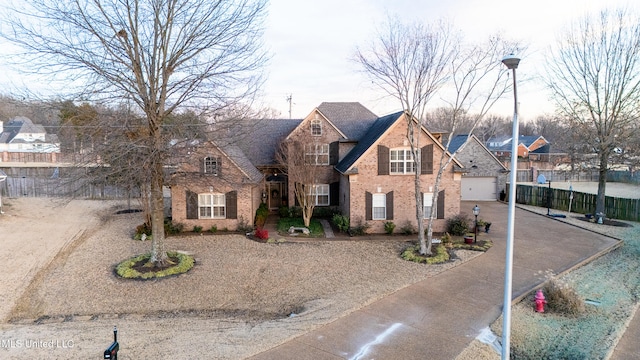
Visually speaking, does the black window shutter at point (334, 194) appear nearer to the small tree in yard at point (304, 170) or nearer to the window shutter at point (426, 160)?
the small tree in yard at point (304, 170)

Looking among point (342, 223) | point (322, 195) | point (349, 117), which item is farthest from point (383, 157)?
point (349, 117)

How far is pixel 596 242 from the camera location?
17234 millimetres

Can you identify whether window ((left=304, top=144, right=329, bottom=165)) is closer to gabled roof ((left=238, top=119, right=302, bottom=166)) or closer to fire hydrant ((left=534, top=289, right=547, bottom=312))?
gabled roof ((left=238, top=119, right=302, bottom=166))

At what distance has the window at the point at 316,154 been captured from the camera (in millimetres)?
20797

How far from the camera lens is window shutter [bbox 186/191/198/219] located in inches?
748

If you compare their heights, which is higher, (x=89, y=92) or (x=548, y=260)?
(x=89, y=92)

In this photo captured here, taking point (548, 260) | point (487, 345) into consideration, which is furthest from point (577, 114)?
point (487, 345)

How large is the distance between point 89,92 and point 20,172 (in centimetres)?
2876

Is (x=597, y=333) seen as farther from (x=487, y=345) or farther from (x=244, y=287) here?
(x=244, y=287)

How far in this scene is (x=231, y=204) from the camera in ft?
62.9

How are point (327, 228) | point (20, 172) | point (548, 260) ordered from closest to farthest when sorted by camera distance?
point (548, 260)
point (327, 228)
point (20, 172)

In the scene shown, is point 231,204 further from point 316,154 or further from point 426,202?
point 426,202

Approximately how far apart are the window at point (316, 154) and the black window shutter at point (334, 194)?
4.96 ft

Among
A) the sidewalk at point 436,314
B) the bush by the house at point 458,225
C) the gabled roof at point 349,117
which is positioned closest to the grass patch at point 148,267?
the sidewalk at point 436,314
